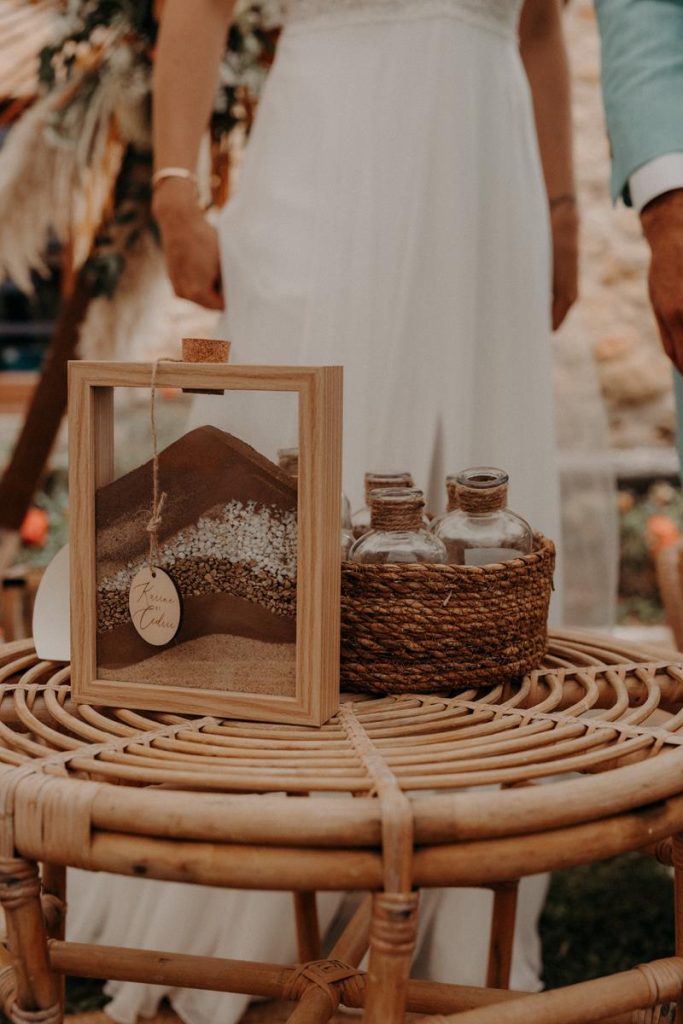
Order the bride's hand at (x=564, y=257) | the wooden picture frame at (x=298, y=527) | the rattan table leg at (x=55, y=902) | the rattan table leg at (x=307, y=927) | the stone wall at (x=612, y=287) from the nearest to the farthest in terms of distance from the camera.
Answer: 1. the wooden picture frame at (x=298, y=527)
2. the rattan table leg at (x=55, y=902)
3. the rattan table leg at (x=307, y=927)
4. the bride's hand at (x=564, y=257)
5. the stone wall at (x=612, y=287)

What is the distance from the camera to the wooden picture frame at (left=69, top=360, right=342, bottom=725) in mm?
802

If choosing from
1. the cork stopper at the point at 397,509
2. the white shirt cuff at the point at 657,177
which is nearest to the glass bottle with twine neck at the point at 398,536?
the cork stopper at the point at 397,509

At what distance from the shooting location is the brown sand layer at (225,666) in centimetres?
83

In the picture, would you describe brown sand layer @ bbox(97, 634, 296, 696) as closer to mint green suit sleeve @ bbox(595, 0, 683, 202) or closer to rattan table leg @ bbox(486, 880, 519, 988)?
rattan table leg @ bbox(486, 880, 519, 988)

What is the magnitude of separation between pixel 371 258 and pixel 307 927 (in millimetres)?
832

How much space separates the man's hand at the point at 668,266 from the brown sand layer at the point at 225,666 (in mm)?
601

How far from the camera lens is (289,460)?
2.90ft

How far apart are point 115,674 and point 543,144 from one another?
1219 mm

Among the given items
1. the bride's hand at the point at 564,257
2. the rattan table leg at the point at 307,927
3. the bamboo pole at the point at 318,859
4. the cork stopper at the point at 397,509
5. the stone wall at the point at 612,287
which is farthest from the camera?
the stone wall at the point at 612,287

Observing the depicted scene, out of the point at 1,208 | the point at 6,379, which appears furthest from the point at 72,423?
the point at 6,379

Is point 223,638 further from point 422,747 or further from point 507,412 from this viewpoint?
point 507,412

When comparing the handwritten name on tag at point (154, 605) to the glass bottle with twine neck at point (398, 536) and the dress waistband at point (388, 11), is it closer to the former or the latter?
the glass bottle with twine neck at point (398, 536)

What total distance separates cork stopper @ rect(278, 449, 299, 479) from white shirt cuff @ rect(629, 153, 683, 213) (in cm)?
58

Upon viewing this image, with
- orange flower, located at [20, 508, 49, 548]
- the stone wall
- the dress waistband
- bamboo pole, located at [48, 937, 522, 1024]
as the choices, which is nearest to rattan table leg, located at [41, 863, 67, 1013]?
bamboo pole, located at [48, 937, 522, 1024]
